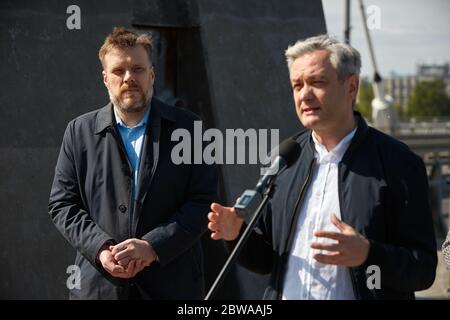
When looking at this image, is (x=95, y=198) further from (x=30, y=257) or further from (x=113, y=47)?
(x=30, y=257)

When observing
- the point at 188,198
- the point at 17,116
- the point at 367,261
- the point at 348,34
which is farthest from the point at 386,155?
the point at 348,34

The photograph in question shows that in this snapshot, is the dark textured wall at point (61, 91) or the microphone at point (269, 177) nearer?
the microphone at point (269, 177)

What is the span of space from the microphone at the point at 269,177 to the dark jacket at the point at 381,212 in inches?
2.5

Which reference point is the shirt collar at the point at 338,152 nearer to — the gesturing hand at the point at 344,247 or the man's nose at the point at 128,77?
the gesturing hand at the point at 344,247

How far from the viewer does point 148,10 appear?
7.25 meters

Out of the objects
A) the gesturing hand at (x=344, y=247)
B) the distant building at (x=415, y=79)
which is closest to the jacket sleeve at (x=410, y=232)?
→ the gesturing hand at (x=344, y=247)

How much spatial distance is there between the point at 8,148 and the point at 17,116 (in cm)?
22

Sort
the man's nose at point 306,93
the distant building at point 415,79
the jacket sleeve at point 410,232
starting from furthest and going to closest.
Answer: the distant building at point 415,79, the man's nose at point 306,93, the jacket sleeve at point 410,232

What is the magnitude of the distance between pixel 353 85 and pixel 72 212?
64.8 inches

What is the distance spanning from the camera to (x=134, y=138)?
5.15 metres

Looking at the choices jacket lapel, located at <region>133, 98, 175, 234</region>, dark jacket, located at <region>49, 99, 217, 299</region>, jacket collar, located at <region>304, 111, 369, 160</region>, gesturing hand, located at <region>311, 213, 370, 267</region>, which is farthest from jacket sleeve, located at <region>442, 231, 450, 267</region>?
jacket lapel, located at <region>133, 98, 175, 234</region>

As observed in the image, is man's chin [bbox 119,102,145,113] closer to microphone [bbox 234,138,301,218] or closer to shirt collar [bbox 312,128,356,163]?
microphone [bbox 234,138,301,218]

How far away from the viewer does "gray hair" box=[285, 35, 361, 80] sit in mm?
4094

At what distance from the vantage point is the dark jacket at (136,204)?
4.97 m
